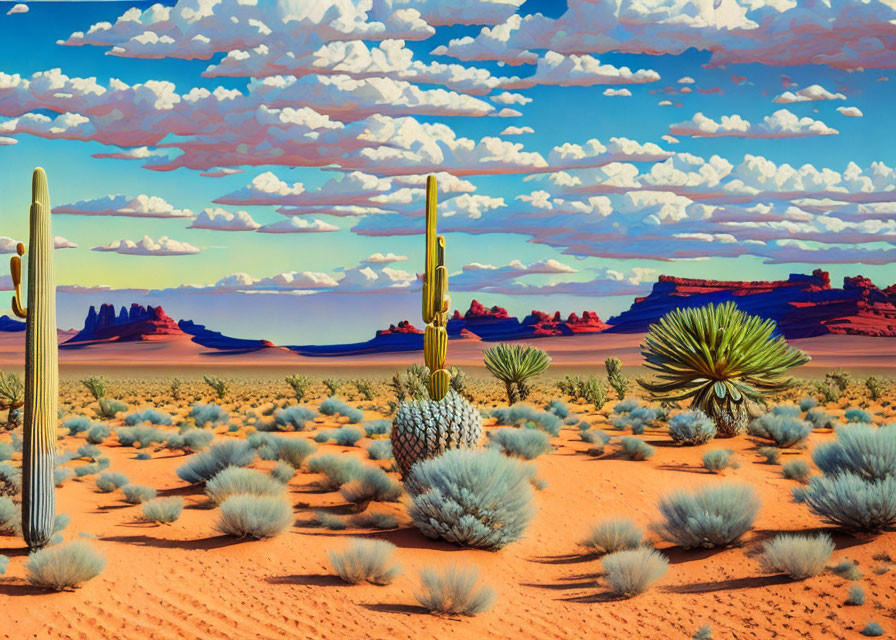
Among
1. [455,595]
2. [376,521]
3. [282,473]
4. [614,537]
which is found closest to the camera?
[455,595]

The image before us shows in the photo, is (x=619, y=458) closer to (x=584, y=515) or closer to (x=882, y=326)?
(x=584, y=515)

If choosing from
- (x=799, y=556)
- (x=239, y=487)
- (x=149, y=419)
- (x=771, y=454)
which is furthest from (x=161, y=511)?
(x=149, y=419)

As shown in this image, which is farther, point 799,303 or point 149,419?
point 799,303

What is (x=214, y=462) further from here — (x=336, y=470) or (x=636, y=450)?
(x=636, y=450)

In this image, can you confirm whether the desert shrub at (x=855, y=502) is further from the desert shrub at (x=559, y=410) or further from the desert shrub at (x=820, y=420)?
the desert shrub at (x=559, y=410)

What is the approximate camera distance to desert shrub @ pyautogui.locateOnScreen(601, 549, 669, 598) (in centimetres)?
798

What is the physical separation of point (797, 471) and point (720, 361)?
3.20 meters

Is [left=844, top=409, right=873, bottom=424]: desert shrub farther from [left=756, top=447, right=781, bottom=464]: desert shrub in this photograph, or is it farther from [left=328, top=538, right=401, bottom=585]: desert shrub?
[left=328, top=538, right=401, bottom=585]: desert shrub

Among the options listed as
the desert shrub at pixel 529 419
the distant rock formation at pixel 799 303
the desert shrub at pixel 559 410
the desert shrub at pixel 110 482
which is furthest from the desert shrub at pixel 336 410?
the distant rock formation at pixel 799 303

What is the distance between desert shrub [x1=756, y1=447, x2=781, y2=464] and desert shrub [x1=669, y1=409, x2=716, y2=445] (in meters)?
1.11

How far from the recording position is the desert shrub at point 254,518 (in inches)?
371

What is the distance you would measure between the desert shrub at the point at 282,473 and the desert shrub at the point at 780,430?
8996mm

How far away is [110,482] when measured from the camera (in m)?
12.8

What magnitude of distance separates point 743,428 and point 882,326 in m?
93.6
